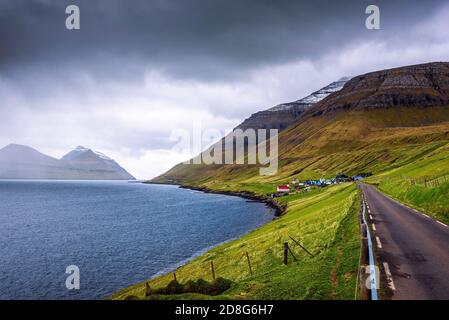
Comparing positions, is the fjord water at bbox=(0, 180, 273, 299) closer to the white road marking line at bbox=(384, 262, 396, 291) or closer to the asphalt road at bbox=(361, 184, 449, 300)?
the asphalt road at bbox=(361, 184, 449, 300)

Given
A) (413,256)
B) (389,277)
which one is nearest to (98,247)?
(413,256)

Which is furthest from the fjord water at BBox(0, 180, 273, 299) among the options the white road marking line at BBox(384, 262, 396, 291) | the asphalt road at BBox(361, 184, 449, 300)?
the white road marking line at BBox(384, 262, 396, 291)

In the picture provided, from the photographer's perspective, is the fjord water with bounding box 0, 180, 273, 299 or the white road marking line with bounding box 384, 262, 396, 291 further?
the fjord water with bounding box 0, 180, 273, 299

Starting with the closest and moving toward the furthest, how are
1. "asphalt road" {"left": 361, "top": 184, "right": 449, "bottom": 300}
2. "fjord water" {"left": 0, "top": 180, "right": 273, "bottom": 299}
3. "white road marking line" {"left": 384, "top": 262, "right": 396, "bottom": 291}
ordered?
"asphalt road" {"left": 361, "top": 184, "right": 449, "bottom": 300}
"white road marking line" {"left": 384, "top": 262, "right": 396, "bottom": 291}
"fjord water" {"left": 0, "top": 180, "right": 273, "bottom": 299}

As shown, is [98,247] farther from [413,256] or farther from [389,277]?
[389,277]

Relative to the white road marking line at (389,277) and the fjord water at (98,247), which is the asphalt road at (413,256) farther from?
the fjord water at (98,247)

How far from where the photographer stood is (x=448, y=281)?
49.9ft

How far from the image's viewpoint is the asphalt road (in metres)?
14.2

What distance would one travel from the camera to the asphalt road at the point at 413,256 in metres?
14.2

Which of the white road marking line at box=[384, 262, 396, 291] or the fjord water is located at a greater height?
the white road marking line at box=[384, 262, 396, 291]

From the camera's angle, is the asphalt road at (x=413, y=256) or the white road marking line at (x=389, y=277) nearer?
the asphalt road at (x=413, y=256)

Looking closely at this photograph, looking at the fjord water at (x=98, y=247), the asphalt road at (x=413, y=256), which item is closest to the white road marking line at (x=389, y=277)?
the asphalt road at (x=413, y=256)

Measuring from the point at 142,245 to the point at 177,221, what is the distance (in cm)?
3339
